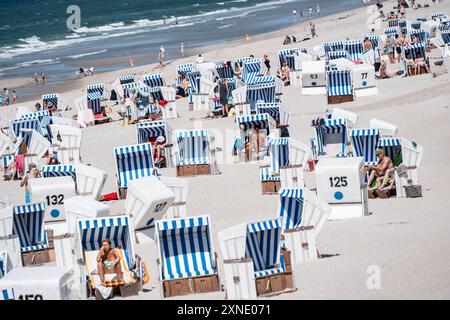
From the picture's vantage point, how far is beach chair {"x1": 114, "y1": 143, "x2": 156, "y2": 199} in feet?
57.5

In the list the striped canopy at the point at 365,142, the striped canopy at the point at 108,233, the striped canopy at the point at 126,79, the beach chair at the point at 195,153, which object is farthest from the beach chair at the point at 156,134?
the striped canopy at the point at 126,79

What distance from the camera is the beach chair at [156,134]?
20219 millimetres

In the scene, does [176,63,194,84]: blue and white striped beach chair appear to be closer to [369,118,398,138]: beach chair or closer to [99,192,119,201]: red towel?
[99,192,119,201]: red towel

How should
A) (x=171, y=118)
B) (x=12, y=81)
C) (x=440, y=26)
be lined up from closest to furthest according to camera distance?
(x=171, y=118) < (x=440, y=26) < (x=12, y=81)

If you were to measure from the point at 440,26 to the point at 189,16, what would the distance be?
4969cm

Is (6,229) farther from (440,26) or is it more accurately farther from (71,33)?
(71,33)

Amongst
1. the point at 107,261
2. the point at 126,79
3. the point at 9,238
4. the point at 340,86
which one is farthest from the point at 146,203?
the point at 126,79

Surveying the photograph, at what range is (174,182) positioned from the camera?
48.0 ft

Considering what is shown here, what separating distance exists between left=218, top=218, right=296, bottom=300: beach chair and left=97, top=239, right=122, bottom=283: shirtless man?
160cm

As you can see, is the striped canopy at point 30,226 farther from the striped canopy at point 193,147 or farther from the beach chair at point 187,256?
the striped canopy at point 193,147

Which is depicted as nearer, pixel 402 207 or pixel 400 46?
pixel 402 207

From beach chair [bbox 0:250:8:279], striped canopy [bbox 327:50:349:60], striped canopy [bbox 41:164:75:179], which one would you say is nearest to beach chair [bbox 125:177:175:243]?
beach chair [bbox 0:250:8:279]
